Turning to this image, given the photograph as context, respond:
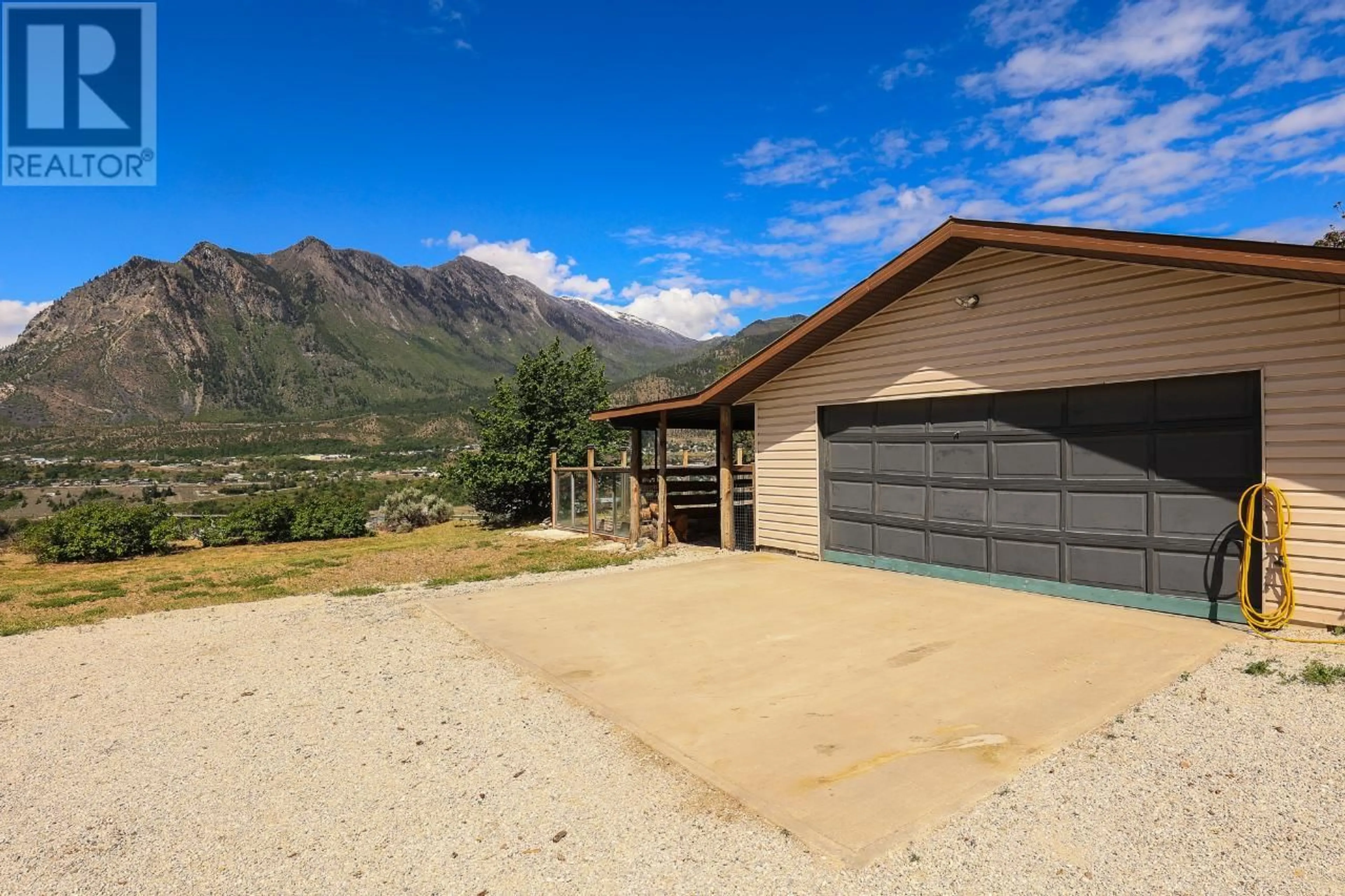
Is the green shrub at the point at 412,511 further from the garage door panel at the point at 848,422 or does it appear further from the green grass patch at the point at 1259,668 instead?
the green grass patch at the point at 1259,668

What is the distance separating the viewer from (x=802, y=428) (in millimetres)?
10125

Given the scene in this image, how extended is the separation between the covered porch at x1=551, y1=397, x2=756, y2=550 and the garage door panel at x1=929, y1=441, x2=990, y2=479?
11.0ft

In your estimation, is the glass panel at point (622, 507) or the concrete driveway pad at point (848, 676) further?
the glass panel at point (622, 507)

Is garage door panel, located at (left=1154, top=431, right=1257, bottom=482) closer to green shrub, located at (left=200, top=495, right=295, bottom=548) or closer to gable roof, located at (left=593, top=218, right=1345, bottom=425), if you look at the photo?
gable roof, located at (left=593, top=218, right=1345, bottom=425)

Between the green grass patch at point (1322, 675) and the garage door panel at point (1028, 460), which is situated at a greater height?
the garage door panel at point (1028, 460)

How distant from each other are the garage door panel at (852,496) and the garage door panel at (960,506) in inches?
38.3

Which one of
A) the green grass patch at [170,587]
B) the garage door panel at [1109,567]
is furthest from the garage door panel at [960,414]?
the green grass patch at [170,587]

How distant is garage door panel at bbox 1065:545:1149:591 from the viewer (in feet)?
21.5

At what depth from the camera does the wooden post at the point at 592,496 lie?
48.1ft

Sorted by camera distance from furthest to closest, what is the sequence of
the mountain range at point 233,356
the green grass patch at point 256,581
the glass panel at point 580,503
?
the mountain range at point 233,356, the glass panel at point 580,503, the green grass patch at point 256,581

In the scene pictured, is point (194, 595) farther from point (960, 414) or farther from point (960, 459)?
point (960, 414)

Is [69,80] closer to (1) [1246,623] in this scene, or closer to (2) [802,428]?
(2) [802,428]

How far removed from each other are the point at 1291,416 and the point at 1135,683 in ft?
9.86

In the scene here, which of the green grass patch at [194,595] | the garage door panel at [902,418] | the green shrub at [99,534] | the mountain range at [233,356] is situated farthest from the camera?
the mountain range at [233,356]
